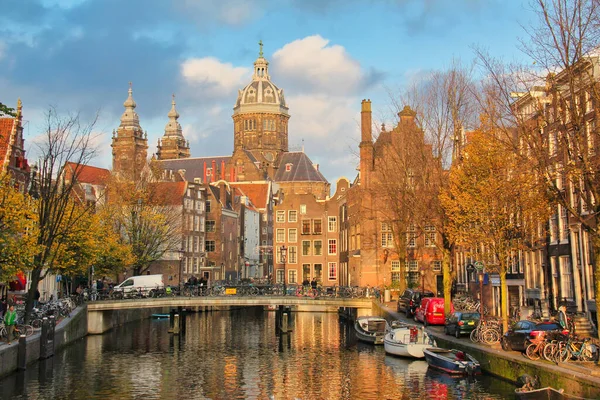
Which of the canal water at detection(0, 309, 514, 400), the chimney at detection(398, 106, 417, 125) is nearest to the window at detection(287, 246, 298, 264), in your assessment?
the canal water at detection(0, 309, 514, 400)

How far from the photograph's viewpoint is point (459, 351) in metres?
33.7

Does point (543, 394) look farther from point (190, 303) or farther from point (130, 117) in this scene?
point (130, 117)

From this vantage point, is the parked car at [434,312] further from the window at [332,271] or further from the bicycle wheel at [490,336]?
the window at [332,271]

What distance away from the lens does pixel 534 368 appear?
2670 cm

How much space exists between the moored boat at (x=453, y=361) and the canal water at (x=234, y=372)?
0.43 meters

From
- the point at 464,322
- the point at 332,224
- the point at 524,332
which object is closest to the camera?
the point at 524,332

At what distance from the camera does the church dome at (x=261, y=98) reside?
613 ft

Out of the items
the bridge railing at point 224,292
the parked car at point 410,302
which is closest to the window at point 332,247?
the bridge railing at point 224,292

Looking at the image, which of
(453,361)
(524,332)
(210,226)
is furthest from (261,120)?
(524,332)

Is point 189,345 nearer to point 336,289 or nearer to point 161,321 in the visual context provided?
point 336,289

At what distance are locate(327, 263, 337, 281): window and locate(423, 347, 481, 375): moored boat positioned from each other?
2261 inches

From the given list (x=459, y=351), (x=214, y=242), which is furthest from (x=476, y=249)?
(x=214, y=242)

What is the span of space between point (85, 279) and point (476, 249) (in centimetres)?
4723

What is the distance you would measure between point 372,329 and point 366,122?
30560 mm
